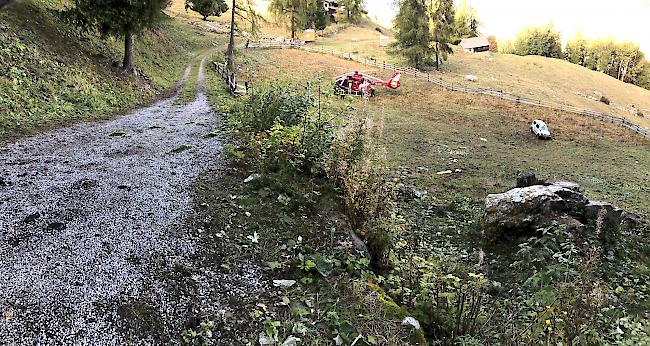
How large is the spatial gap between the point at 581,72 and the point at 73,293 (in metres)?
66.7

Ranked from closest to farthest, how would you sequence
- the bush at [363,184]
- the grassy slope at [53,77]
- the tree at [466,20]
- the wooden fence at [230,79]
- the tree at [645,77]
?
the bush at [363,184] < the grassy slope at [53,77] < the wooden fence at [230,79] < the tree at [466,20] < the tree at [645,77]

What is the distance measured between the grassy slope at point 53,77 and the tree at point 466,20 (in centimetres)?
6748

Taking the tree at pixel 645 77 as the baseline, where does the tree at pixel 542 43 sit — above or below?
above

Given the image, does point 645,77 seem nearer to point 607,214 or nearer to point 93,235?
point 607,214

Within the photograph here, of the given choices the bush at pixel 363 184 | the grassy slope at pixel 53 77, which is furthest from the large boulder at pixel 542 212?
the grassy slope at pixel 53 77

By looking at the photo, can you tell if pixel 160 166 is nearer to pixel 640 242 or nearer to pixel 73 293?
pixel 73 293

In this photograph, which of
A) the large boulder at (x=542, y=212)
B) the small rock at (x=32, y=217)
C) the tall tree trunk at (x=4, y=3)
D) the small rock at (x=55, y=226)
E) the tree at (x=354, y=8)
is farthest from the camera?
the tree at (x=354, y=8)

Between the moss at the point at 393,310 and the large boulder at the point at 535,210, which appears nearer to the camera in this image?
the moss at the point at 393,310

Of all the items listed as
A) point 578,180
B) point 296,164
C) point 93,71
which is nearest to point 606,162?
point 578,180

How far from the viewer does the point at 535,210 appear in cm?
997

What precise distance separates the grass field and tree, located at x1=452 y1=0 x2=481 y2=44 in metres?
49.2

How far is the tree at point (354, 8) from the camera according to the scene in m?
80.1

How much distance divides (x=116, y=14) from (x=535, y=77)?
4731cm

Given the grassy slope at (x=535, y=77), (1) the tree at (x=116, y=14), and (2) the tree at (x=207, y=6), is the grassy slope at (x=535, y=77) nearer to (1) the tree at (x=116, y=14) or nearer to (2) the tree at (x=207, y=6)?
(2) the tree at (x=207, y=6)
